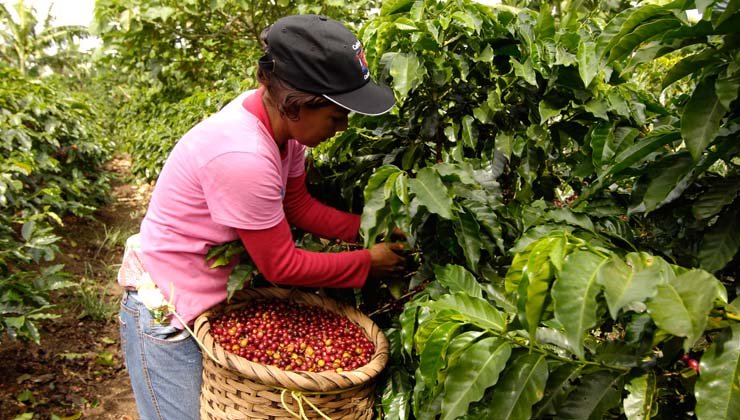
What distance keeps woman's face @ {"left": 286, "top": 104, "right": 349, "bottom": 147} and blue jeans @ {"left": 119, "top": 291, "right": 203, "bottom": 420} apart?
72 cm

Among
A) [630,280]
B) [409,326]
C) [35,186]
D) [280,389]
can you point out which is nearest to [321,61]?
[409,326]

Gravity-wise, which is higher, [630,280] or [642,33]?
[642,33]

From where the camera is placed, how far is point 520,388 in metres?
1.03

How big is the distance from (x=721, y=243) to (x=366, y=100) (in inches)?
35.5

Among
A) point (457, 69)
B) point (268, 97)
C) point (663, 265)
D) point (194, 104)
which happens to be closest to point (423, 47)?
point (457, 69)

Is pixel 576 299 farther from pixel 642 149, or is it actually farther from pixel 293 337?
pixel 293 337

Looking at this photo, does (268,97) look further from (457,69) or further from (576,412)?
(576,412)

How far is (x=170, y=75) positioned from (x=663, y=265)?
7.98 m

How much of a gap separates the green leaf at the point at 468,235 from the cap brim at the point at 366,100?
1.21 ft

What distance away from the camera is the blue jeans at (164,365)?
5.79ft

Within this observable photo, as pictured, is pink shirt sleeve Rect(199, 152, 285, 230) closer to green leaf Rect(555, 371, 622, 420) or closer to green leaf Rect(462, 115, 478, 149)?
green leaf Rect(462, 115, 478, 149)

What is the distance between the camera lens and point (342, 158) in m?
2.11

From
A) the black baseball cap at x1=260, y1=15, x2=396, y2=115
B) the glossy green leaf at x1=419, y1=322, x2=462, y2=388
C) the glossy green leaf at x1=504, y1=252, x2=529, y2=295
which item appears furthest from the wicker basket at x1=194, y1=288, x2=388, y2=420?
the black baseball cap at x1=260, y1=15, x2=396, y2=115

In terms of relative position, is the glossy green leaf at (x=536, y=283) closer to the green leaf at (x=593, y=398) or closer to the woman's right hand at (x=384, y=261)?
the green leaf at (x=593, y=398)
